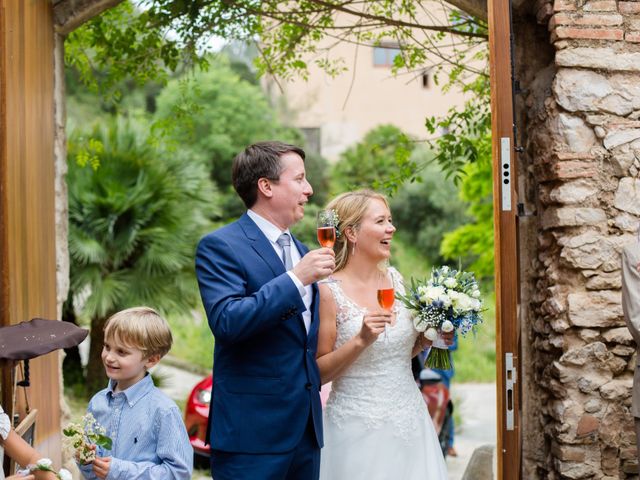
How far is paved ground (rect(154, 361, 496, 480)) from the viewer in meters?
9.84

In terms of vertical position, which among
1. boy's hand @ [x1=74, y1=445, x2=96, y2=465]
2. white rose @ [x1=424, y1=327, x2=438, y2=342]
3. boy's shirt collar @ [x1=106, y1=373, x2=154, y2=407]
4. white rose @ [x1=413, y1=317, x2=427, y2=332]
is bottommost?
boy's hand @ [x1=74, y1=445, x2=96, y2=465]

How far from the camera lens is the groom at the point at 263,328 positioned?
136 inches

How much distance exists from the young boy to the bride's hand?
0.80m

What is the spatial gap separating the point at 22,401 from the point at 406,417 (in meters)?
1.94

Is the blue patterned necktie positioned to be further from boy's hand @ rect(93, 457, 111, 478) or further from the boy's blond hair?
boy's hand @ rect(93, 457, 111, 478)

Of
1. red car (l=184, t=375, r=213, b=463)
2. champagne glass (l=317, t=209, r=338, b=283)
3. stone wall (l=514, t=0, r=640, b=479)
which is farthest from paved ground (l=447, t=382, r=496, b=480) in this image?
champagne glass (l=317, t=209, r=338, b=283)

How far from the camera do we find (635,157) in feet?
16.6

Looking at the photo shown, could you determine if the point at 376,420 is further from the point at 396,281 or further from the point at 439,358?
the point at 396,281

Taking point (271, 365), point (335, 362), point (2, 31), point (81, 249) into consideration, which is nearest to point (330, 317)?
point (335, 362)

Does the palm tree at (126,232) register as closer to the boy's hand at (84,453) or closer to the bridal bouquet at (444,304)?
the bridal bouquet at (444,304)

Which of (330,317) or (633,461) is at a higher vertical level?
(330,317)

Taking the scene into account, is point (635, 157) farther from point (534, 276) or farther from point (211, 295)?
point (211, 295)

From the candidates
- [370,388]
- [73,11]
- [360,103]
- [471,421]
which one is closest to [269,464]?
[370,388]

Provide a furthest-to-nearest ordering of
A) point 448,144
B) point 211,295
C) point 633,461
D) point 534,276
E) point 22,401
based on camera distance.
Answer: point 448,144, point 534,276, point 633,461, point 22,401, point 211,295
